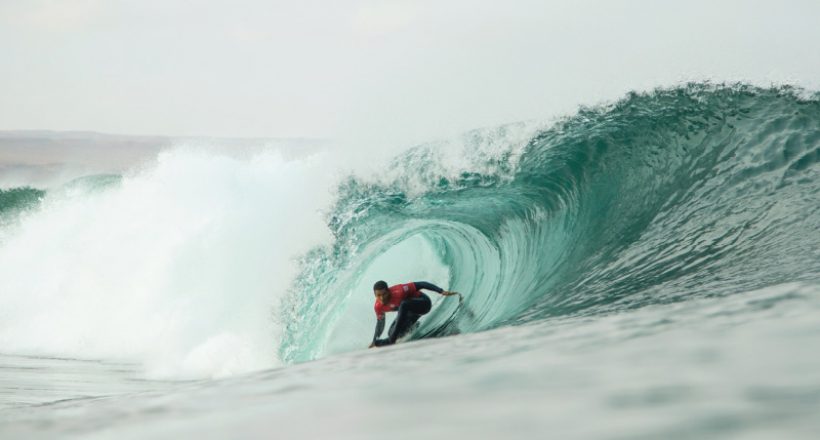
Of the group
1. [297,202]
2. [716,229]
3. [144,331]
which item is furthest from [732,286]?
[144,331]

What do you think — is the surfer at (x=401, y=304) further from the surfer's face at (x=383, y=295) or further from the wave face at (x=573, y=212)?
the wave face at (x=573, y=212)

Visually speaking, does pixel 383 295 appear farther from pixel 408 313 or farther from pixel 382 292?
pixel 408 313

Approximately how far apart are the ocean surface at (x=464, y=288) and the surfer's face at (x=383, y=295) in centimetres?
86

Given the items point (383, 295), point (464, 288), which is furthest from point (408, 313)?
point (464, 288)

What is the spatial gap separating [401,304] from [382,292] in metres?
0.30

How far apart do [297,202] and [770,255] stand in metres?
6.74

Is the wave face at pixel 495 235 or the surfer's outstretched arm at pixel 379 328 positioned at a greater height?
the wave face at pixel 495 235

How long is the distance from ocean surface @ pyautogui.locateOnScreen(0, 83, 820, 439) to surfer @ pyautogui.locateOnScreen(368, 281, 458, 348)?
56 centimetres

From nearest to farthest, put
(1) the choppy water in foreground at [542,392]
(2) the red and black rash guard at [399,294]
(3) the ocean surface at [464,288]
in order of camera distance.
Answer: (1) the choppy water in foreground at [542,392] < (3) the ocean surface at [464,288] < (2) the red and black rash guard at [399,294]

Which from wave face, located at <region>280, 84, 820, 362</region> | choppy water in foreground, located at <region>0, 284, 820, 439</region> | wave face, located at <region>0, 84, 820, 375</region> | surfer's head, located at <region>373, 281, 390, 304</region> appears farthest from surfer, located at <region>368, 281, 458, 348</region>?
choppy water in foreground, located at <region>0, 284, 820, 439</region>

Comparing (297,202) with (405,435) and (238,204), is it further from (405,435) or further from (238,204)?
(405,435)

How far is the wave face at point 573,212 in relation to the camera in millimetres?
8594

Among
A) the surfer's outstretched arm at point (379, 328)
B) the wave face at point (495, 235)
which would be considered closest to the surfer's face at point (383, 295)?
the surfer's outstretched arm at point (379, 328)

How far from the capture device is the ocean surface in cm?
203
